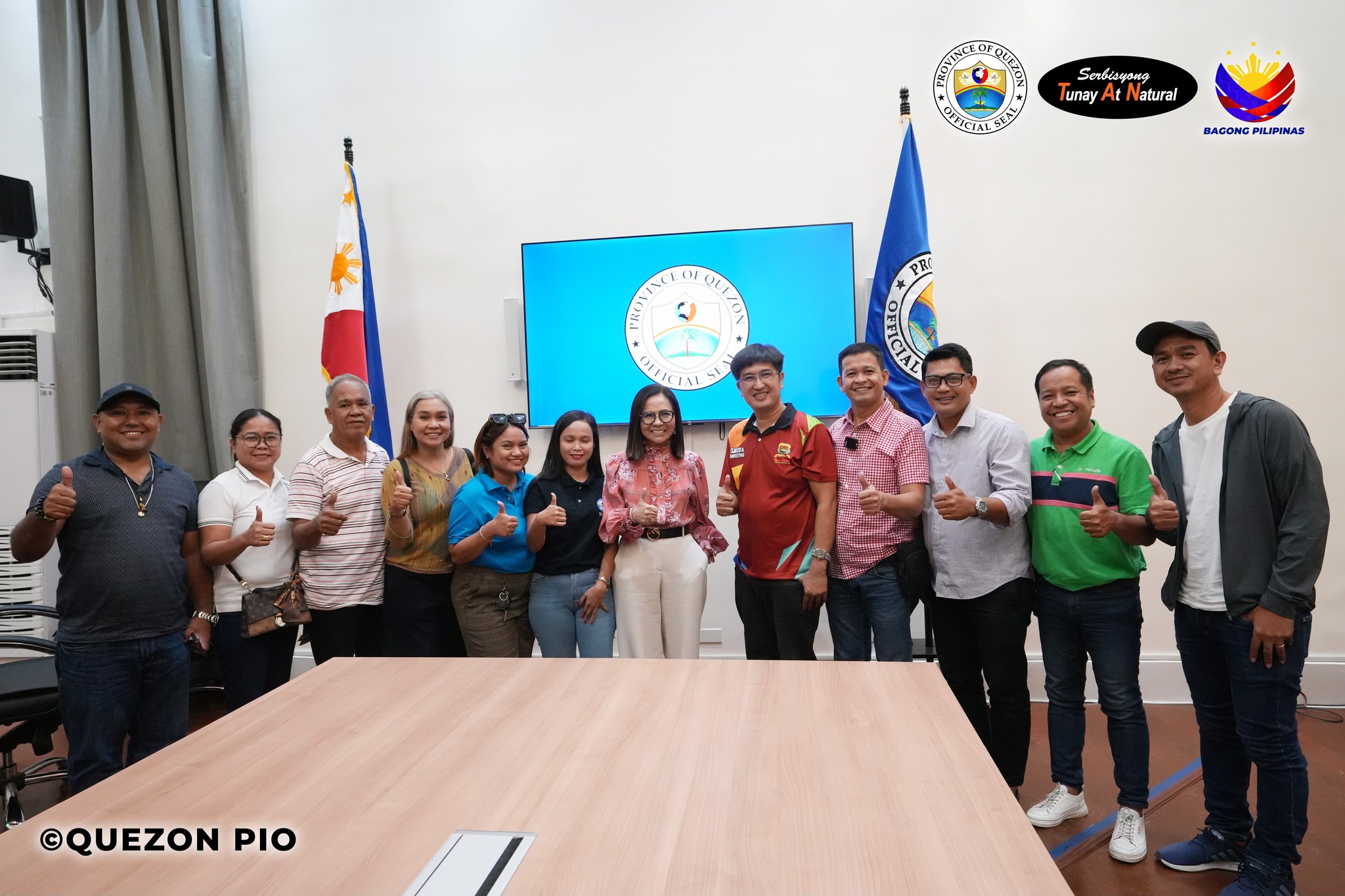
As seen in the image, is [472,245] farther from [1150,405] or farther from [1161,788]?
[1161,788]

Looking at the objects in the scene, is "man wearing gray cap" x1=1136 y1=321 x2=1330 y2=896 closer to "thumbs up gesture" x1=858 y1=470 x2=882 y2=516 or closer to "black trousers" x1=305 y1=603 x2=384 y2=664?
"thumbs up gesture" x1=858 y1=470 x2=882 y2=516

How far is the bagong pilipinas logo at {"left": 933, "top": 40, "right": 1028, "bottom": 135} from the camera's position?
3.81m

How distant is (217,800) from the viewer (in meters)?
1.25

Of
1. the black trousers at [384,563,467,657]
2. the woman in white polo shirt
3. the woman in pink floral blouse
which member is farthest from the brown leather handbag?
the woman in pink floral blouse

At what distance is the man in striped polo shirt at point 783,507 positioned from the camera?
267 centimetres

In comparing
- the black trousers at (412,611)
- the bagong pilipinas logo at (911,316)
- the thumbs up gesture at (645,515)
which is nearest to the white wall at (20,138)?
the black trousers at (412,611)

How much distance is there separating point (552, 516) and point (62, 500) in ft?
4.44

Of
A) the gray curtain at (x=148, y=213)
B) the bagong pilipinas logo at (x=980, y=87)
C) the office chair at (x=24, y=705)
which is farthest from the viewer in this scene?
the gray curtain at (x=148, y=213)

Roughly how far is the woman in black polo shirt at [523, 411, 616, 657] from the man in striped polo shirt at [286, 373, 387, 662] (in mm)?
534

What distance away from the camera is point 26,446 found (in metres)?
3.84

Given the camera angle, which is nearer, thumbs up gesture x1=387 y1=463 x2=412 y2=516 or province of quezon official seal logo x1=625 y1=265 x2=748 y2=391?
thumbs up gesture x1=387 y1=463 x2=412 y2=516

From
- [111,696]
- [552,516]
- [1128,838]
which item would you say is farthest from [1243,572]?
[111,696]

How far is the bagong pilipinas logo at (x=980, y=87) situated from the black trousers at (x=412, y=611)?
319cm

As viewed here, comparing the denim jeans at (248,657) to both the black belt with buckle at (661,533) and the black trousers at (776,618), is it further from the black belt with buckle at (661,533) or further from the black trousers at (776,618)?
the black trousers at (776,618)
